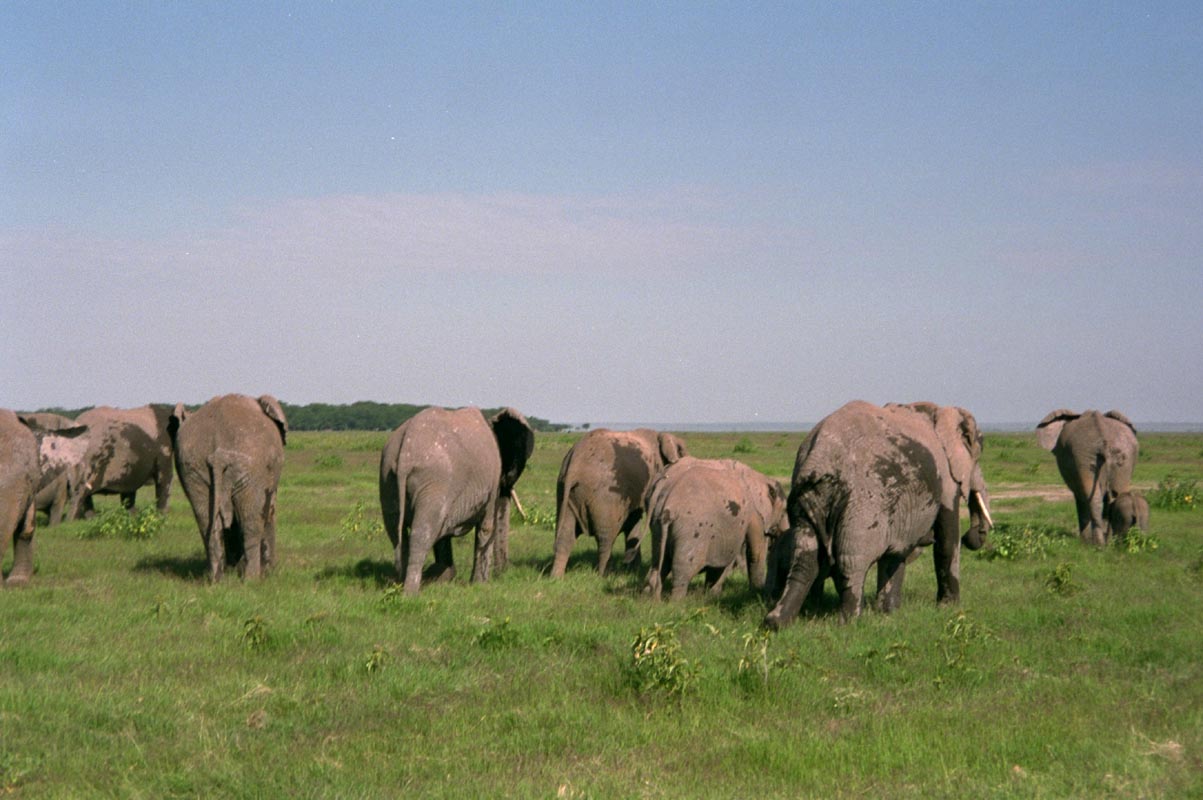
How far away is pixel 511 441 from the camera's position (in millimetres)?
15516

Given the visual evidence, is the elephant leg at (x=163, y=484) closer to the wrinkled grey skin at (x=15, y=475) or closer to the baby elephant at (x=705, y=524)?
the wrinkled grey skin at (x=15, y=475)

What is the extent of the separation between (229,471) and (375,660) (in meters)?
5.24

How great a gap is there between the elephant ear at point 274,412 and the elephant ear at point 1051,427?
1356 cm

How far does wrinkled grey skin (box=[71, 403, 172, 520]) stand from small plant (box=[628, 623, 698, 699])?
56.4 feet

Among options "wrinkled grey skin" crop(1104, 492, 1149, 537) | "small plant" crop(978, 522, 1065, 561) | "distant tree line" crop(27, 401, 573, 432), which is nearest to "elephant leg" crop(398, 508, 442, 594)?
"small plant" crop(978, 522, 1065, 561)

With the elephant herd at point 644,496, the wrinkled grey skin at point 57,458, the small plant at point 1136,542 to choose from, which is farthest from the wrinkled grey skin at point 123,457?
the small plant at point 1136,542

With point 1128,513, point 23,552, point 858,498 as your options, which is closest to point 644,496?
point 858,498

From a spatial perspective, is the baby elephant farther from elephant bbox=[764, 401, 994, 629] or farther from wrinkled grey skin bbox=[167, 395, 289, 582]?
wrinkled grey skin bbox=[167, 395, 289, 582]

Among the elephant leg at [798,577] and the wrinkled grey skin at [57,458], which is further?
the wrinkled grey skin at [57,458]

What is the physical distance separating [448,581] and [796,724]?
7493 millimetres

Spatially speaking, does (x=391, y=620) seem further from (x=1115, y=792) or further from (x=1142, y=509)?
(x=1142, y=509)

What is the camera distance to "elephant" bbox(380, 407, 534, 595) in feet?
44.2

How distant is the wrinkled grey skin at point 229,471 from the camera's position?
45.6 feet

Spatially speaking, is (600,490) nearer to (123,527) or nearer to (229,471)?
(229,471)
